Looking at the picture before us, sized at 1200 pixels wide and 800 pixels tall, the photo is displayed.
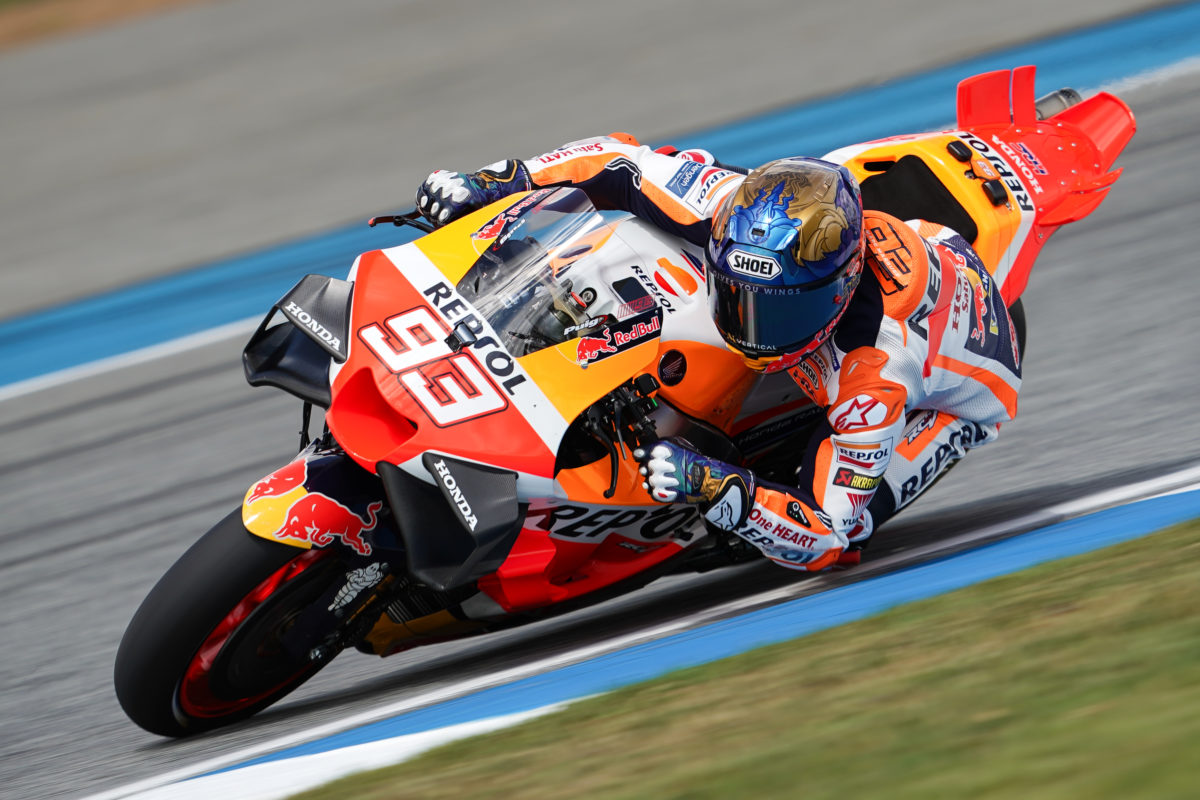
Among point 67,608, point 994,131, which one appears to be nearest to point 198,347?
point 67,608

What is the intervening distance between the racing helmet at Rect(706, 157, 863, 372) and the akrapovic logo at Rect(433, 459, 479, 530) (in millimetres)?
932

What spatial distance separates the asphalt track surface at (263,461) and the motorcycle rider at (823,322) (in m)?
0.63

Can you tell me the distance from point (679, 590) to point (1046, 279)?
11.0 ft

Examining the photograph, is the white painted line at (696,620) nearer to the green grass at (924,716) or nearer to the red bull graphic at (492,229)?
the green grass at (924,716)

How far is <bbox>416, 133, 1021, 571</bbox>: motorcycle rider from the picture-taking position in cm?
392

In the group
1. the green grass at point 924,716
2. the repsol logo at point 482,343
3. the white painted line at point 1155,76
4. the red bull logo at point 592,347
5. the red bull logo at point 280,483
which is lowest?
the white painted line at point 1155,76

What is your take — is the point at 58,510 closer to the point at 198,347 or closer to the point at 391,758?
the point at 198,347

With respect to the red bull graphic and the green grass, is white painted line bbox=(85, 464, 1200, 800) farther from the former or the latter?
the red bull graphic

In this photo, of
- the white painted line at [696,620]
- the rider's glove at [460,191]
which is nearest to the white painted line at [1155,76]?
the white painted line at [696,620]

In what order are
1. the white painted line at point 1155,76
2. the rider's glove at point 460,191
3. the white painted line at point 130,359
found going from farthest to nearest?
1. the white painted line at point 1155,76
2. the white painted line at point 130,359
3. the rider's glove at point 460,191

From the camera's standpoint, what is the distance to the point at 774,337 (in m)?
3.97

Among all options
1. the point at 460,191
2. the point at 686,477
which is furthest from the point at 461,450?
the point at 460,191

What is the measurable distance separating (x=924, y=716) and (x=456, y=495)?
4.27 feet

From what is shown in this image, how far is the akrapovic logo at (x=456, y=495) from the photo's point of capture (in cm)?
358
